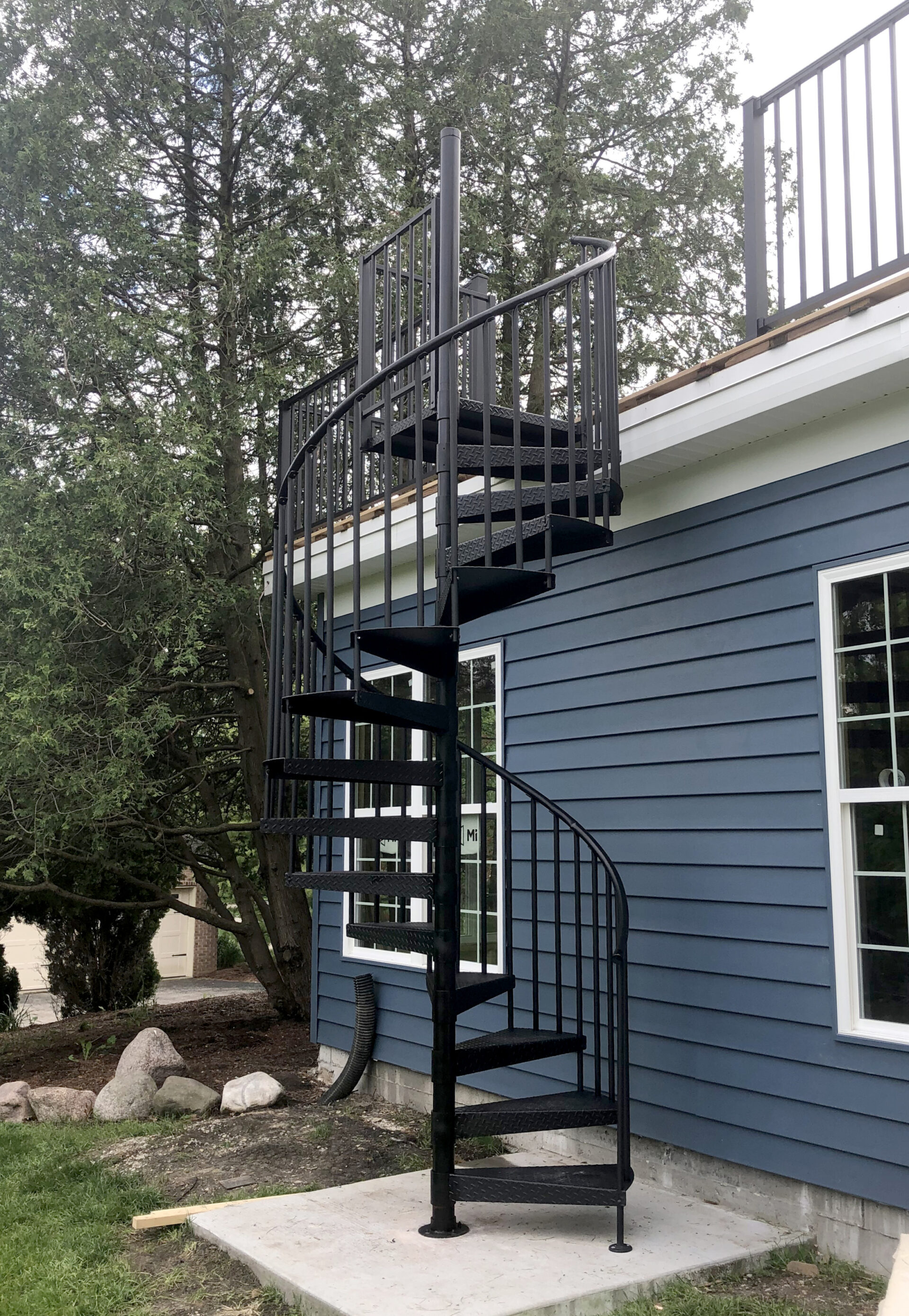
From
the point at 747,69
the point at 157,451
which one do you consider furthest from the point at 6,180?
the point at 747,69

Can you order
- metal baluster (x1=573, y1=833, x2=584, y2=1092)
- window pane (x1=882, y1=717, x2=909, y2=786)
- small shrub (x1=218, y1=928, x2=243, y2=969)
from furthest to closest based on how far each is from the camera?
small shrub (x1=218, y1=928, x2=243, y2=969)
metal baluster (x1=573, y1=833, x2=584, y2=1092)
window pane (x1=882, y1=717, x2=909, y2=786)

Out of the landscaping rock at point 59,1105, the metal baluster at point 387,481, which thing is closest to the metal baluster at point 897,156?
the metal baluster at point 387,481

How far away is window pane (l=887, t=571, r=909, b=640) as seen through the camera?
11.1 feet

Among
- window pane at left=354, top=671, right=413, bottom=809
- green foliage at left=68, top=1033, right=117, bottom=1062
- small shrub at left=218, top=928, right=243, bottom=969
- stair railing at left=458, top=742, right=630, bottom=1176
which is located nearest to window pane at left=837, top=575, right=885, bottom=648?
stair railing at left=458, top=742, right=630, bottom=1176

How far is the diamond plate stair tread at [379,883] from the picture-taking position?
3.63 metres

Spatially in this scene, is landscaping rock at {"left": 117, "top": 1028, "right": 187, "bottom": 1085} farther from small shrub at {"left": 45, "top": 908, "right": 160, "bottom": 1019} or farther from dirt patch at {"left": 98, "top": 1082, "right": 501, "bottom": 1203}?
small shrub at {"left": 45, "top": 908, "right": 160, "bottom": 1019}

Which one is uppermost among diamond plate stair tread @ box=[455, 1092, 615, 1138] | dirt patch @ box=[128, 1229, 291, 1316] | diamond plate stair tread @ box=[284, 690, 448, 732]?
diamond plate stair tread @ box=[284, 690, 448, 732]

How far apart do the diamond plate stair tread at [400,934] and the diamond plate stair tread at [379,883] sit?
122 mm

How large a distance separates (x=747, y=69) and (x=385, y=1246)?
10013 millimetres

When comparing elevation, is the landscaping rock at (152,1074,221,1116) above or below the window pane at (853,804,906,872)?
below

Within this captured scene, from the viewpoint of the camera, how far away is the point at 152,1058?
615 cm

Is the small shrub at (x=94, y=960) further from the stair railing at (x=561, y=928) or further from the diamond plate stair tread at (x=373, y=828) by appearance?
the diamond plate stair tread at (x=373, y=828)

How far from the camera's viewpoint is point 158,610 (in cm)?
698

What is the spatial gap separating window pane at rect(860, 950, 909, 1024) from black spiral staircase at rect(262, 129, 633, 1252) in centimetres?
74
